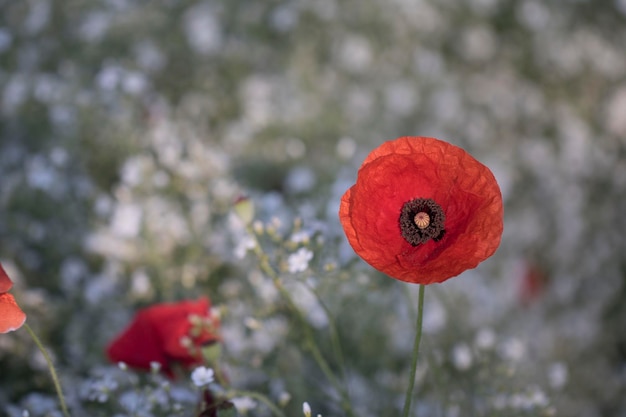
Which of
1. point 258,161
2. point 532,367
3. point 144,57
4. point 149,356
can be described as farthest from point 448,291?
point 144,57

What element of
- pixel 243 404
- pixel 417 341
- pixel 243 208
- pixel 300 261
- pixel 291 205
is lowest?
pixel 417 341

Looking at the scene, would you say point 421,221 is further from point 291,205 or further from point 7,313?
point 291,205

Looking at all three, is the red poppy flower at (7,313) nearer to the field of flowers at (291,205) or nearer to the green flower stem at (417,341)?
the field of flowers at (291,205)

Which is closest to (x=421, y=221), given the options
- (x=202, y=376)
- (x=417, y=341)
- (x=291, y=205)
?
(x=417, y=341)

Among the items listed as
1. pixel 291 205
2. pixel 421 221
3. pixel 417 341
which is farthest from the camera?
pixel 291 205

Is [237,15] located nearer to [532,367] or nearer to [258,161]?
[258,161]

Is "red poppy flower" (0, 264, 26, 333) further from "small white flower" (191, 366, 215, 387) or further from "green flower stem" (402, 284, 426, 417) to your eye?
"green flower stem" (402, 284, 426, 417)
